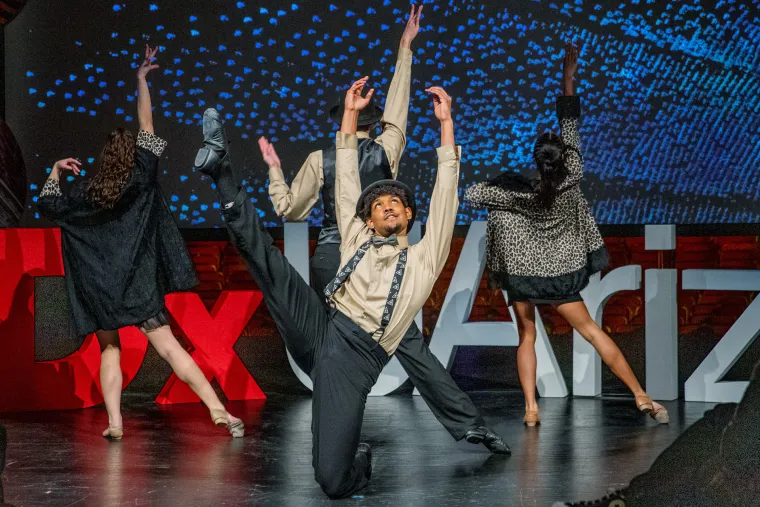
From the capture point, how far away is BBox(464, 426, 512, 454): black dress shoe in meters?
4.39

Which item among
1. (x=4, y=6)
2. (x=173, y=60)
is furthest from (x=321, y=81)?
(x=4, y=6)

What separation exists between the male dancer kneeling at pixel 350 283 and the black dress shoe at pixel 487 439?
0.67 m

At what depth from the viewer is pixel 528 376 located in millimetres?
5219

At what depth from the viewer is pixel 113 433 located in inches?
196

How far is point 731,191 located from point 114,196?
4.50 meters

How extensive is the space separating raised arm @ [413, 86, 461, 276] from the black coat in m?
1.83

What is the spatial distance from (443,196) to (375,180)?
1.00 m

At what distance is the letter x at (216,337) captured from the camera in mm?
6043

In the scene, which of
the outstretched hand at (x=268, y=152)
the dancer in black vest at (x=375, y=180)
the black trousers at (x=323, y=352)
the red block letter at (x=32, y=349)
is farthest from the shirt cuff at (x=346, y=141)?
the red block letter at (x=32, y=349)


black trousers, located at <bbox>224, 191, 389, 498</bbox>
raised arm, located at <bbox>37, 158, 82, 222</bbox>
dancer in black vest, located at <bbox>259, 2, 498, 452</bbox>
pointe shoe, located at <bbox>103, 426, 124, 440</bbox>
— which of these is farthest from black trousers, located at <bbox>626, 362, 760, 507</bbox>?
raised arm, located at <bbox>37, 158, 82, 222</bbox>

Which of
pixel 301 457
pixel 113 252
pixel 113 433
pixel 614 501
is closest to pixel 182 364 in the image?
pixel 113 433

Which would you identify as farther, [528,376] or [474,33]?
[474,33]

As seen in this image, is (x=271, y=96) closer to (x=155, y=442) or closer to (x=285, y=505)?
(x=155, y=442)

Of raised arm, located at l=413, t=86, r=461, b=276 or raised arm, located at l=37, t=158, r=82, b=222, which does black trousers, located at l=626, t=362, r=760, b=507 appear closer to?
raised arm, located at l=413, t=86, r=461, b=276
